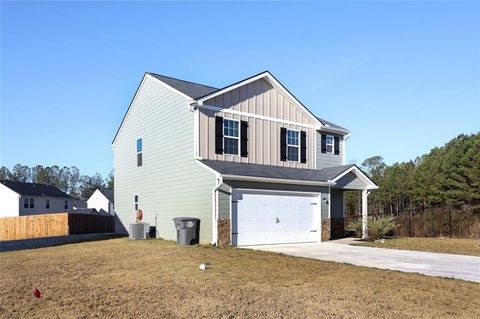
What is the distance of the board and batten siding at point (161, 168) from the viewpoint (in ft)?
55.6

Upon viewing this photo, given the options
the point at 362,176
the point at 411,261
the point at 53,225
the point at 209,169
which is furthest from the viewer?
the point at 53,225

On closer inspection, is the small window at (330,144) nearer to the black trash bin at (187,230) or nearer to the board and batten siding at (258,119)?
the board and batten siding at (258,119)

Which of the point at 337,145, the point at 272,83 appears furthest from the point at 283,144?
the point at 337,145

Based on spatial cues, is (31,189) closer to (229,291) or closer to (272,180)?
(272,180)

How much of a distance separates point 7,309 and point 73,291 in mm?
1235

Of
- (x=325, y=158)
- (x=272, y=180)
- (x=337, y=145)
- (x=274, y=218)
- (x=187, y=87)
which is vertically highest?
(x=187, y=87)

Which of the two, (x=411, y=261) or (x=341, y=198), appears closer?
(x=411, y=261)

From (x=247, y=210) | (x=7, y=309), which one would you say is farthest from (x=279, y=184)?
(x=7, y=309)

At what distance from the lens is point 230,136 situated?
59.9 feet

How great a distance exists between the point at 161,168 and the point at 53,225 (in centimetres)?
1490

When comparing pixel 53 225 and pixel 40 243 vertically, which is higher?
pixel 40 243

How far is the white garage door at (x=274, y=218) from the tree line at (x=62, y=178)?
87.8m

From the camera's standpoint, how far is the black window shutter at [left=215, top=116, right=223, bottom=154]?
58.2ft

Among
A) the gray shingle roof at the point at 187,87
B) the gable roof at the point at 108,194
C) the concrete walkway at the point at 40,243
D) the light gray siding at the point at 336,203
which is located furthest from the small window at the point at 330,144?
the gable roof at the point at 108,194
